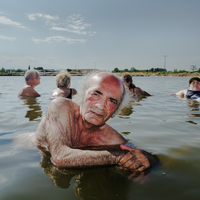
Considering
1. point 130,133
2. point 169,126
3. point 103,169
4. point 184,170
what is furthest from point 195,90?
point 103,169

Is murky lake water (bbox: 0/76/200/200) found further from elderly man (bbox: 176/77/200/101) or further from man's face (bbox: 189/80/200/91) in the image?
man's face (bbox: 189/80/200/91)

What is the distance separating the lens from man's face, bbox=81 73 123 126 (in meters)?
A: 2.46

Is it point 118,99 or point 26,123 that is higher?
point 118,99

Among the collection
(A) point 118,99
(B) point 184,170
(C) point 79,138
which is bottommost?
(B) point 184,170

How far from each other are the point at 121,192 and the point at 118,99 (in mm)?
1205

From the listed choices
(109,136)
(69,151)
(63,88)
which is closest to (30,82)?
(63,88)

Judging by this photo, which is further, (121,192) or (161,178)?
(161,178)

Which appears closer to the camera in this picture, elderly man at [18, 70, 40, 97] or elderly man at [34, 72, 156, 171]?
→ elderly man at [34, 72, 156, 171]

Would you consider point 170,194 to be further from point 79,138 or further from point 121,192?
point 79,138

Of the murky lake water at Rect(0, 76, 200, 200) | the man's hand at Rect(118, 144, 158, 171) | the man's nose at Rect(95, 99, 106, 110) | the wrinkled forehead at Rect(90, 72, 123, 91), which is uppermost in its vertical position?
the wrinkled forehead at Rect(90, 72, 123, 91)

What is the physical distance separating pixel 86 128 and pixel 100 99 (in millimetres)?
567

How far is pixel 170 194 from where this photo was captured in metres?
1.88

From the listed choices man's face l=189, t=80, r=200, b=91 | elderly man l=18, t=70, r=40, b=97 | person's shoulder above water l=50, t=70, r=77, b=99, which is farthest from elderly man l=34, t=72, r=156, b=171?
man's face l=189, t=80, r=200, b=91

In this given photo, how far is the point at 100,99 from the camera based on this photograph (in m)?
2.48
